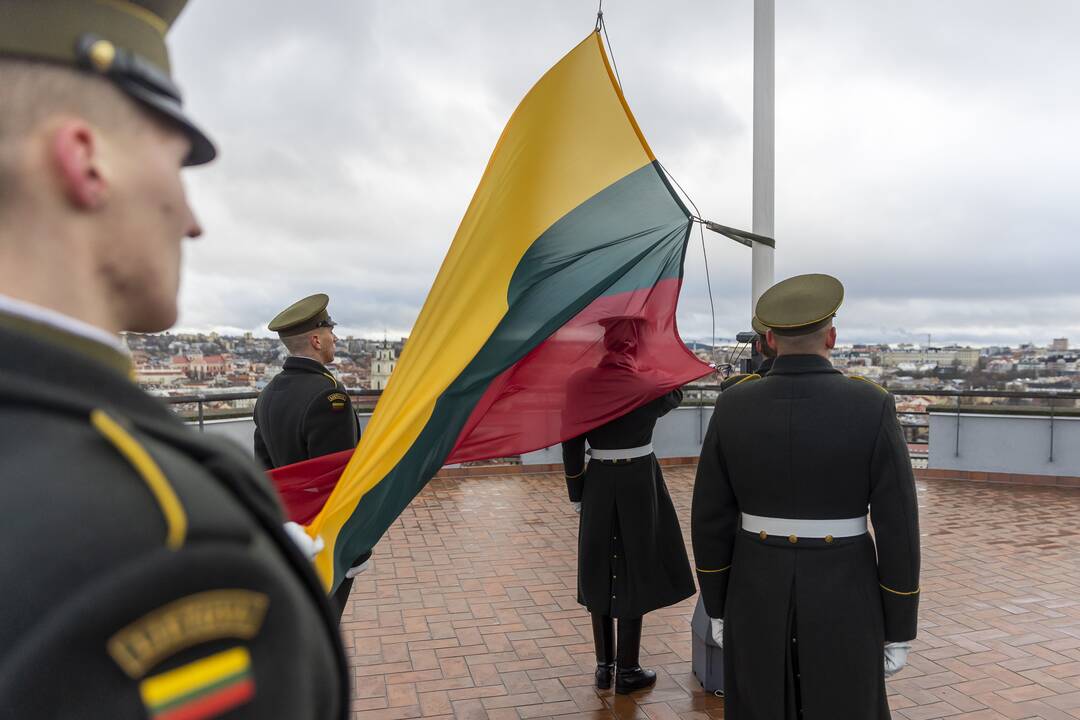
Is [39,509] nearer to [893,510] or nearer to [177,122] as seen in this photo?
[177,122]

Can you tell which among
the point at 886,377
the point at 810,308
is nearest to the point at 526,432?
the point at 810,308

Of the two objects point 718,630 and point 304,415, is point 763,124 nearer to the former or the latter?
point 718,630

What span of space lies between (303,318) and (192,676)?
3.31 m

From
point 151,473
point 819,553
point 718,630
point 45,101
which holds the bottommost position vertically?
point 718,630

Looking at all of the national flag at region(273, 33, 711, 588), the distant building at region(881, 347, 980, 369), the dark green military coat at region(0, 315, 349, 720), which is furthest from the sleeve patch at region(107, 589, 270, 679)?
the distant building at region(881, 347, 980, 369)

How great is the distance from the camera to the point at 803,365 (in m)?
2.62

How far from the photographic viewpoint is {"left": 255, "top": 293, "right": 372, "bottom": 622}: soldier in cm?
351

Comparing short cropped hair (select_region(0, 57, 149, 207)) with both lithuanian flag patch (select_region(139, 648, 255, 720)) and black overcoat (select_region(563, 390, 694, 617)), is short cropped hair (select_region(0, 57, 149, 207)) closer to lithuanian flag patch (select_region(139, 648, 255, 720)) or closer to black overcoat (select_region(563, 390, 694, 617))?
lithuanian flag patch (select_region(139, 648, 255, 720))

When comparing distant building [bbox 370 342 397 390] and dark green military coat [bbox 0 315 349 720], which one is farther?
distant building [bbox 370 342 397 390]

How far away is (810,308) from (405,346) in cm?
157

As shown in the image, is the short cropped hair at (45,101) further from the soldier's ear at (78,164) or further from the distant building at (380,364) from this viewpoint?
the distant building at (380,364)

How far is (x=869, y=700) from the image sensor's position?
2443mm

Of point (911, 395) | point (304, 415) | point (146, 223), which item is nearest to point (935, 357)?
point (911, 395)

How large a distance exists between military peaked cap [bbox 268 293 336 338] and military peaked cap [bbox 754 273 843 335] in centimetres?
222
